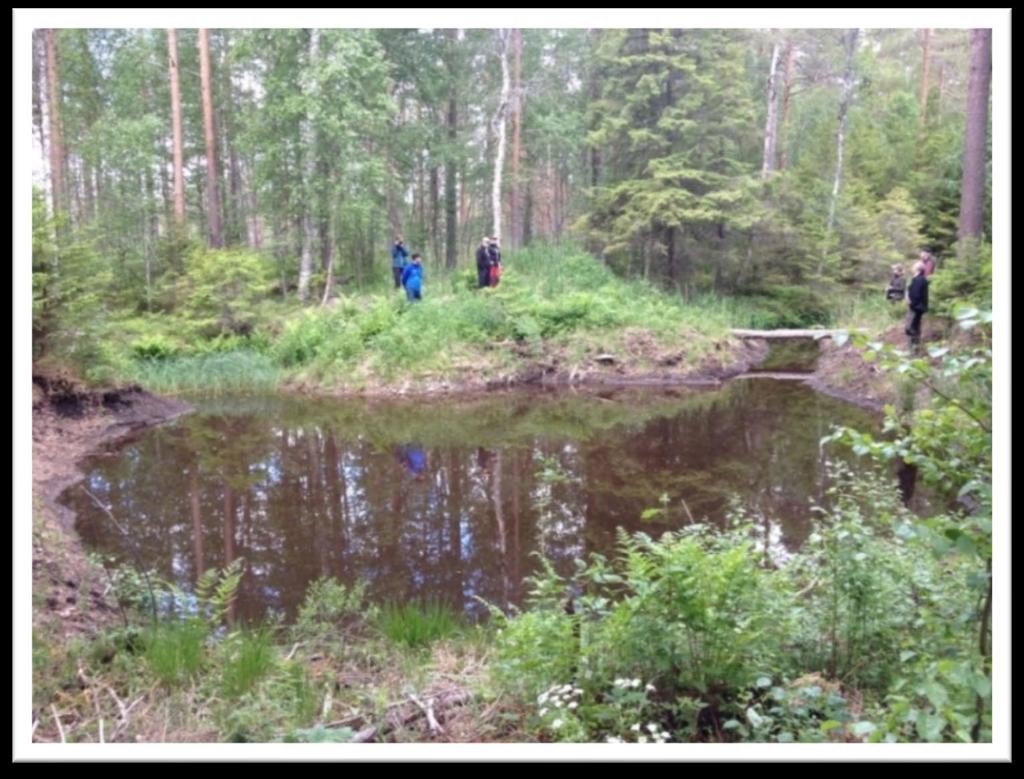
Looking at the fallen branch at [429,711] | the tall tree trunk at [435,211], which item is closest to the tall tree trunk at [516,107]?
the tall tree trunk at [435,211]

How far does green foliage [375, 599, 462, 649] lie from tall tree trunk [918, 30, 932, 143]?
22.8 meters

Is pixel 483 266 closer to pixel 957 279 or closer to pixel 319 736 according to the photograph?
pixel 957 279

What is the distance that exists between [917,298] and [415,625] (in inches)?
393

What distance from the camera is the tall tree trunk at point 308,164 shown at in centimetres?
1667

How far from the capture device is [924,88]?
906 inches

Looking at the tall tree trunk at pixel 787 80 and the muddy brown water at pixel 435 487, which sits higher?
the tall tree trunk at pixel 787 80

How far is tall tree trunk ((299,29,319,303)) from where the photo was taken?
656 inches

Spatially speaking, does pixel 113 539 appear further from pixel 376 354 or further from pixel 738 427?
pixel 376 354

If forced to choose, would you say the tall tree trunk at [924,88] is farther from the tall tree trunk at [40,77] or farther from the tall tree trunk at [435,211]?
the tall tree trunk at [40,77]

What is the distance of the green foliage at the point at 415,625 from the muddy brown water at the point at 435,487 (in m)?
0.52

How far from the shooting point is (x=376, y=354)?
15016 millimetres

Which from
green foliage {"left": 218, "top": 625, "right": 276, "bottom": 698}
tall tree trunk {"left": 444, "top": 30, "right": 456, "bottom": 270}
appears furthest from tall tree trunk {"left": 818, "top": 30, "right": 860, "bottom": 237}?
green foliage {"left": 218, "top": 625, "right": 276, "bottom": 698}

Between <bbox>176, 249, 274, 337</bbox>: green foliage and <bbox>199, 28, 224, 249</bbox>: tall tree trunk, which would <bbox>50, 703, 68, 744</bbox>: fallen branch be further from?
<bbox>199, 28, 224, 249</bbox>: tall tree trunk

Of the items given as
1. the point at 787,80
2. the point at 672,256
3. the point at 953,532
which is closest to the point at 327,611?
the point at 953,532
